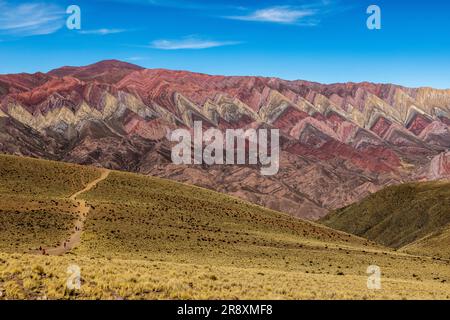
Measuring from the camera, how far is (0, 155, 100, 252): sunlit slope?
2281 inches

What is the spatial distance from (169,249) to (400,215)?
384 feet

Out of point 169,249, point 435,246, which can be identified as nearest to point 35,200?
point 169,249

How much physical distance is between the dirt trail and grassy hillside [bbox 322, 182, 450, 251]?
80.1 m

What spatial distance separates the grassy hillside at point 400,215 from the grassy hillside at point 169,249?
54.8 m

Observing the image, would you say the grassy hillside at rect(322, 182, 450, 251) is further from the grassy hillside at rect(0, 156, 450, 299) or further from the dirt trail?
the dirt trail

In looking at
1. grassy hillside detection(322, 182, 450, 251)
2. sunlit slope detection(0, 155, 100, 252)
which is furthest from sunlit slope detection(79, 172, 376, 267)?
grassy hillside detection(322, 182, 450, 251)

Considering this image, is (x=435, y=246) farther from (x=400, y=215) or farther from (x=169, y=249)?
(x=400, y=215)

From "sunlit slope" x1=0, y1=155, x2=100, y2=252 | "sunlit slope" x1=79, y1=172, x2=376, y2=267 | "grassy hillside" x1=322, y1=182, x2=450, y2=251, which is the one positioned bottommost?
"grassy hillside" x1=322, y1=182, x2=450, y2=251

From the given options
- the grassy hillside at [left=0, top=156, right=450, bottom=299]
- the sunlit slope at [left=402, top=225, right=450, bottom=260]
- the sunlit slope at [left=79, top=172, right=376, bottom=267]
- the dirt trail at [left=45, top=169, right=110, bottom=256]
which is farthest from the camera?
the sunlit slope at [left=402, top=225, right=450, bottom=260]

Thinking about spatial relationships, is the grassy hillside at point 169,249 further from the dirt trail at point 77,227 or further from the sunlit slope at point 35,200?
the dirt trail at point 77,227

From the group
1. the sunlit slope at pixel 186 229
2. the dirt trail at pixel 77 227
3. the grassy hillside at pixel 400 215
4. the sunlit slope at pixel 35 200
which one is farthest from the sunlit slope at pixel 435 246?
the sunlit slope at pixel 35 200

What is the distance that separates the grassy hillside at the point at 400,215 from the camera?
5509 inches

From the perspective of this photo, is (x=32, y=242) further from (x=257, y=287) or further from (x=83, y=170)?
(x=83, y=170)

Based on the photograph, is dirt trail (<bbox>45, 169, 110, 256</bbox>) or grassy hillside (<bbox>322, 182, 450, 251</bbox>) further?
grassy hillside (<bbox>322, 182, 450, 251</bbox>)
